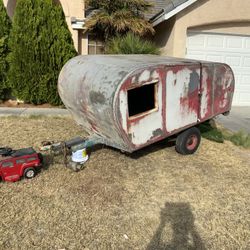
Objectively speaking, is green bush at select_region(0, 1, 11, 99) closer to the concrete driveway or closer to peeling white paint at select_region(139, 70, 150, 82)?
the concrete driveway

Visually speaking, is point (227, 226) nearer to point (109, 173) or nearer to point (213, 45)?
point (109, 173)

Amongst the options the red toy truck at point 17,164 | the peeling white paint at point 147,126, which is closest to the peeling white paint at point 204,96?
the peeling white paint at point 147,126

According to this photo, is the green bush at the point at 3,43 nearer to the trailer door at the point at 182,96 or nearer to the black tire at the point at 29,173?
the black tire at the point at 29,173

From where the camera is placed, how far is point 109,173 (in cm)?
581

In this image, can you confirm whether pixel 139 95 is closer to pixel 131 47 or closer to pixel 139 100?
pixel 139 100

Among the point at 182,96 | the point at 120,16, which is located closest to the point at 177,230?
the point at 182,96

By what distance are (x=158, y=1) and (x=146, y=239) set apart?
1078 cm

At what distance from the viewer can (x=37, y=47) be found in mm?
10438

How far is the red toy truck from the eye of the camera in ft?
17.1

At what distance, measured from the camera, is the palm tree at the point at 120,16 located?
1031 centimetres

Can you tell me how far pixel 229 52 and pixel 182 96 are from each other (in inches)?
269

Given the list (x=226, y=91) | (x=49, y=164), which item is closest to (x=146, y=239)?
(x=49, y=164)

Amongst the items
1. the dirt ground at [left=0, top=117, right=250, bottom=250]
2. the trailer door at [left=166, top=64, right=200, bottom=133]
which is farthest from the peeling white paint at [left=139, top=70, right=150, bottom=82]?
the dirt ground at [left=0, top=117, right=250, bottom=250]

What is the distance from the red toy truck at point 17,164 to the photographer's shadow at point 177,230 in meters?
2.17
